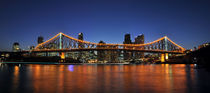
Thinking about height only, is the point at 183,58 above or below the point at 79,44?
below

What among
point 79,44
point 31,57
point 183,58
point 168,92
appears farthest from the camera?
point 31,57

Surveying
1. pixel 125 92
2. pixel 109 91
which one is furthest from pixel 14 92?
pixel 125 92

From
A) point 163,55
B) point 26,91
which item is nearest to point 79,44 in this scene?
point 163,55

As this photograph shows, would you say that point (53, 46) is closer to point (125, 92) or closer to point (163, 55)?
point (163, 55)

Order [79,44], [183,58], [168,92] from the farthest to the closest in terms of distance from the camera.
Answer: [79,44]
[183,58]
[168,92]

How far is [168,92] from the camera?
36.9ft

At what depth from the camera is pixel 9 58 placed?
112375 millimetres

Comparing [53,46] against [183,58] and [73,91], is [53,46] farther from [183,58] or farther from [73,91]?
[73,91]

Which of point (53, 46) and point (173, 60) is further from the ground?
point (53, 46)

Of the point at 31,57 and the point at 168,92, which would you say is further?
the point at 31,57

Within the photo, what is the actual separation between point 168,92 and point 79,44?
286ft

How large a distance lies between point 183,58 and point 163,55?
1033cm

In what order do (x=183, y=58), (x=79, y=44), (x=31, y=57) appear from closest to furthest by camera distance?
(x=183, y=58), (x=79, y=44), (x=31, y=57)

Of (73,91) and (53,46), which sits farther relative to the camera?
(53,46)
